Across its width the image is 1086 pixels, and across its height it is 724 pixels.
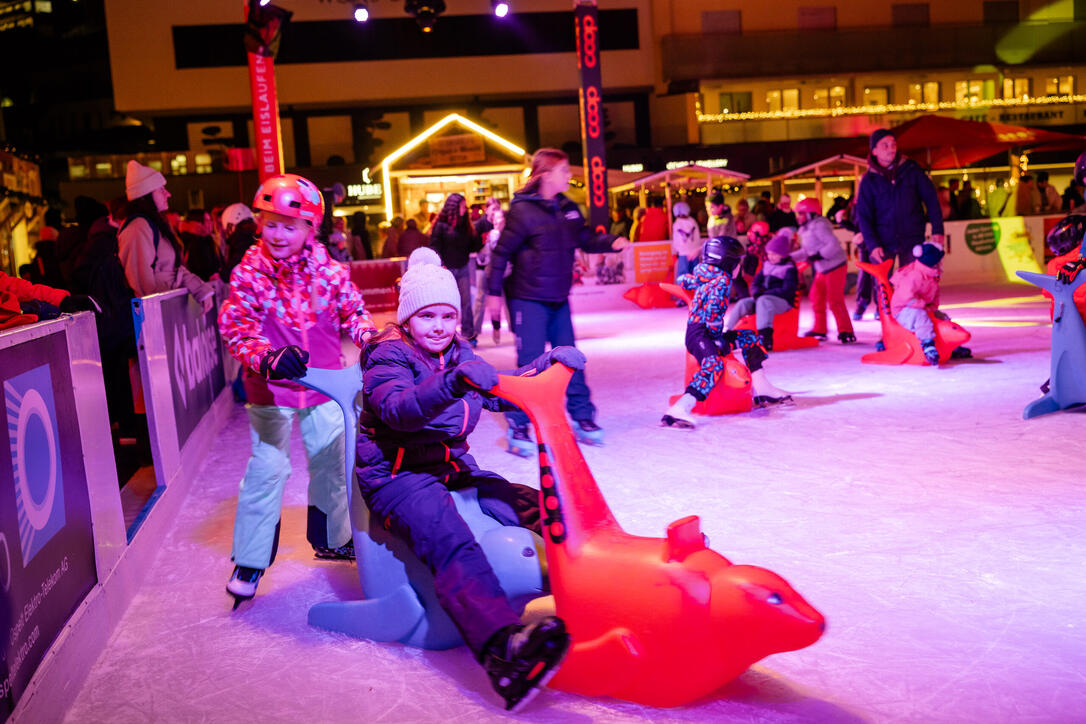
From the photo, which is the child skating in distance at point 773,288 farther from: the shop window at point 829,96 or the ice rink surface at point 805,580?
the shop window at point 829,96

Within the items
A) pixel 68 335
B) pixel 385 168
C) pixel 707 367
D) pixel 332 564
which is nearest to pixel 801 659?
pixel 332 564

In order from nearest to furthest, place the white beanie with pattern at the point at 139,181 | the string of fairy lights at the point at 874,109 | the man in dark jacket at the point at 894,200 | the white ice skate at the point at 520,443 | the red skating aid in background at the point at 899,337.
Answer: the white ice skate at the point at 520,443, the white beanie with pattern at the point at 139,181, the red skating aid in background at the point at 899,337, the man in dark jacket at the point at 894,200, the string of fairy lights at the point at 874,109

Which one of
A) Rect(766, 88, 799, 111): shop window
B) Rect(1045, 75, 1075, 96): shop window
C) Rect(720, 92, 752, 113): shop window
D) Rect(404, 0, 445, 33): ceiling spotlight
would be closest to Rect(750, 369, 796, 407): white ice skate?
Rect(404, 0, 445, 33): ceiling spotlight

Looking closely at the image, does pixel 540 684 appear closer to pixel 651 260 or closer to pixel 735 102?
pixel 651 260

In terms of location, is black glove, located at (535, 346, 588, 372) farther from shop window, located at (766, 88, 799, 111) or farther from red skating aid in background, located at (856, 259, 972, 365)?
shop window, located at (766, 88, 799, 111)

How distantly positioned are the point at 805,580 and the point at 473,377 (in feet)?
4.79

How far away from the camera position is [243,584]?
3.29 m

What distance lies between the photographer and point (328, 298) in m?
3.42

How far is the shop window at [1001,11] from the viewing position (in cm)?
2891

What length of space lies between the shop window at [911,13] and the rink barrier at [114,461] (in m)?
28.1

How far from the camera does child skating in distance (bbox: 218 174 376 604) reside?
326 centimetres

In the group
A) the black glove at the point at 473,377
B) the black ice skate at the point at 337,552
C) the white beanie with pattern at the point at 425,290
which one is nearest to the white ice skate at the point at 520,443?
the black ice skate at the point at 337,552

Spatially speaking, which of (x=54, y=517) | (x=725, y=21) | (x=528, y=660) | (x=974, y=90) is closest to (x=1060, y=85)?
(x=974, y=90)

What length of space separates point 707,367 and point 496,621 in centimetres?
361
